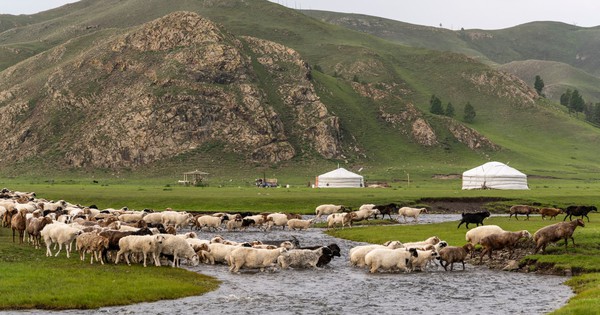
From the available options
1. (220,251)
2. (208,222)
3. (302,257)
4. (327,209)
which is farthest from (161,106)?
(302,257)

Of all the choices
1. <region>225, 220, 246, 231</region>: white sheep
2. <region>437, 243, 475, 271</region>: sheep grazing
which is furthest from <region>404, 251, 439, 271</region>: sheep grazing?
<region>225, 220, 246, 231</region>: white sheep

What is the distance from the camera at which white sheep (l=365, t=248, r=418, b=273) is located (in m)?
36.2

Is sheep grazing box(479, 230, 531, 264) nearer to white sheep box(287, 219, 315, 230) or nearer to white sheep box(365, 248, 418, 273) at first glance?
white sheep box(365, 248, 418, 273)

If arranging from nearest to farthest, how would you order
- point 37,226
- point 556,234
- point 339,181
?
point 556,234 → point 37,226 → point 339,181

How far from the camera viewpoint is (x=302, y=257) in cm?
3797

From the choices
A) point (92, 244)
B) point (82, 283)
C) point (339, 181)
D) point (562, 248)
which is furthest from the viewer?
point (339, 181)

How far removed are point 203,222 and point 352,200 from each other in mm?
28739

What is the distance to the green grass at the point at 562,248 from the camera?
26950mm

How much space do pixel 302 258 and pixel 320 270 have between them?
4.28ft

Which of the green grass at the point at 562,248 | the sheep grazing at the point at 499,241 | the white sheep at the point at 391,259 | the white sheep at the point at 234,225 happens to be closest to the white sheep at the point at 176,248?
the white sheep at the point at 391,259

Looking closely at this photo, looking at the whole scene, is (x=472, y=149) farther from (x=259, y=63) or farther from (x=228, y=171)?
(x=228, y=171)

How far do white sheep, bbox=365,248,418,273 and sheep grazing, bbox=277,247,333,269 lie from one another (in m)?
2.80

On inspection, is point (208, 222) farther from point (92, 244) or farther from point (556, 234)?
point (556, 234)

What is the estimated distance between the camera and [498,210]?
7862cm
